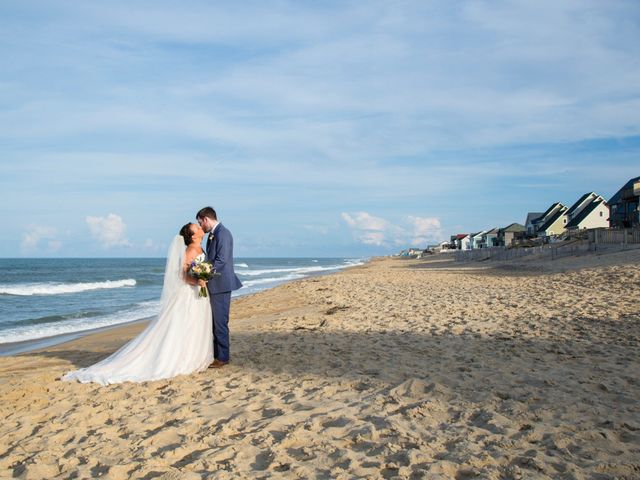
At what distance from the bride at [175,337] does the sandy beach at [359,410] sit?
33cm

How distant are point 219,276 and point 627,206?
185 feet

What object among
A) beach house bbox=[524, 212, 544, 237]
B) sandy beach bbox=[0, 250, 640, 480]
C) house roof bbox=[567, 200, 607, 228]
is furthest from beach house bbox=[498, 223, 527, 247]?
sandy beach bbox=[0, 250, 640, 480]

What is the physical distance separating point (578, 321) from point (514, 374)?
4584 millimetres

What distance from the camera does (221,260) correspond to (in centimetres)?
696

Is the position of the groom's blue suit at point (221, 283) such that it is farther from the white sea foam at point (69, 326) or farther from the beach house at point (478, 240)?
the beach house at point (478, 240)

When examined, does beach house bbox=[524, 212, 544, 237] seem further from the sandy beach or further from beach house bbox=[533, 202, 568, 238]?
the sandy beach

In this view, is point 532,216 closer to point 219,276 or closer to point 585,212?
point 585,212

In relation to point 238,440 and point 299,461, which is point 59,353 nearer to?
point 238,440

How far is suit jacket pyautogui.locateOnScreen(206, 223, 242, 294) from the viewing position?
699 centimetres

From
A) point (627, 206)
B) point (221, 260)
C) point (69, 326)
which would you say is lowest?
point (69, 326)

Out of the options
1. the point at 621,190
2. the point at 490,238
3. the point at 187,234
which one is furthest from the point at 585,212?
the point at 187,234

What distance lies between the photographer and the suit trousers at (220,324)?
7.12 metres

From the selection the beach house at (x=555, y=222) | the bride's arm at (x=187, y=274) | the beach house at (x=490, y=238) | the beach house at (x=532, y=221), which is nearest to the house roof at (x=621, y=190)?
the beach house at (x=555, y=222)

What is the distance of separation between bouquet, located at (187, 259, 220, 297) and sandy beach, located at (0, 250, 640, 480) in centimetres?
127
